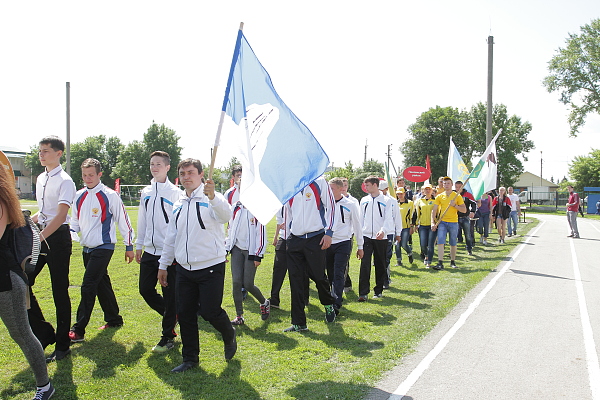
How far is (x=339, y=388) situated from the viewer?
4.29m

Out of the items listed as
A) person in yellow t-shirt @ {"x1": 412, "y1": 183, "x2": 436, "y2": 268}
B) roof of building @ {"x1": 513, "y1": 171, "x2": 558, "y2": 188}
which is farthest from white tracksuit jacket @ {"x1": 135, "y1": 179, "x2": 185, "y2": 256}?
roof of building @ {"x1": 513, "y1": 171, "x2": 558, "y2": 188}

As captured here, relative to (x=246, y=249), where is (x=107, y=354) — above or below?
below

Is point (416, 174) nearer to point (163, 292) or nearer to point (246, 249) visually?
point (246, 249)

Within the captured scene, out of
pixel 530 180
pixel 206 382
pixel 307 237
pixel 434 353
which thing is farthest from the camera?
pixel 530 180

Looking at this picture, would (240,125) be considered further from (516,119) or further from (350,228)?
(516,119)

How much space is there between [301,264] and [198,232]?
5.93 ft

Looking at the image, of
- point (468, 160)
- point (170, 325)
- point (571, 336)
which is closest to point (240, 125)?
point (170, 325)

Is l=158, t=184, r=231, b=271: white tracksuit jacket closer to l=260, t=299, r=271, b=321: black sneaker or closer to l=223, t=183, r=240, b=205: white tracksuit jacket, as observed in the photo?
l=260, t=299, r=271, b=321: black sneaker

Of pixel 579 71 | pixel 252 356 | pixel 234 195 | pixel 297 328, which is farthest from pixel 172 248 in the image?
pixel 579 71

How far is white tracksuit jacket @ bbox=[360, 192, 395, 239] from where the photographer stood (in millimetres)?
8258

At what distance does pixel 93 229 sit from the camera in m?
5.66

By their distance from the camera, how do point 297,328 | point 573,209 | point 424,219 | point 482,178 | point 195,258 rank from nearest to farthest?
point 195,258
point 297,328
point 424,219
point 482,178
point 573,209

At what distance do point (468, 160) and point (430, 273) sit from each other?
62.2m

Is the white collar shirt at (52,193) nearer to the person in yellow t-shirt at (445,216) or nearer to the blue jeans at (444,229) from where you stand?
the person in yellow t-shirt at (445,216)
